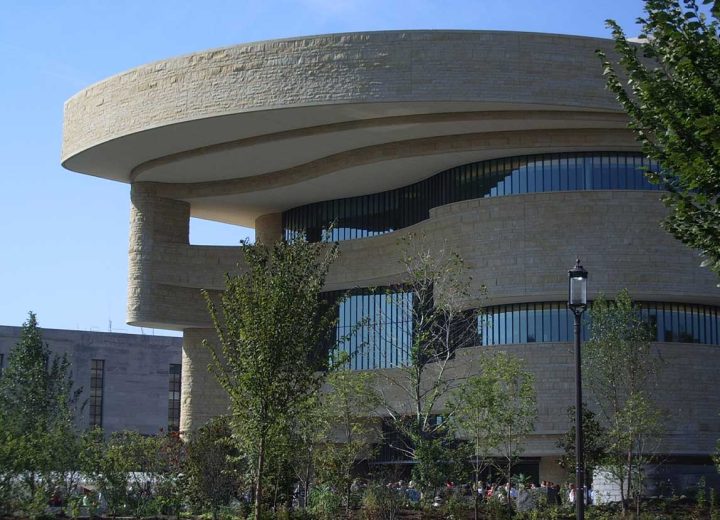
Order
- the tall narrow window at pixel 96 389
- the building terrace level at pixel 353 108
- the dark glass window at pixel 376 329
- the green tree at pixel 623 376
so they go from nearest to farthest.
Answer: the green tree at pixel 623 376, the building terrace level at pixel 353 108, the dark glass window at pixel 376 329, the tall narrow window at pixel 96 389

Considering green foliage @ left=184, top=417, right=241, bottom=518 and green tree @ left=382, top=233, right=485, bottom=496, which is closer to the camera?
green tree @ left=382, top=233, right=485, bottom=496

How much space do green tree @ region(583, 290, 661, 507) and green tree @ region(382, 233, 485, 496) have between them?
12.6 ft

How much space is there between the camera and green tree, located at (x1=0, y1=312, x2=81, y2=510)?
3400cm

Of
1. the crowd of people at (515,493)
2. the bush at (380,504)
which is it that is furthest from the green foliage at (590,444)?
the bush at (380,504)

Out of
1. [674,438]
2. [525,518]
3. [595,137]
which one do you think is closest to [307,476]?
[525,518]

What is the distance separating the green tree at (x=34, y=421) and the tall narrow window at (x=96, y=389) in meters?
24.0

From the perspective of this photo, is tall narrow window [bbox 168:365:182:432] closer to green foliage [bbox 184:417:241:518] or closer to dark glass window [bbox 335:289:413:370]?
dark glass window [bbox 335:289:413:370]

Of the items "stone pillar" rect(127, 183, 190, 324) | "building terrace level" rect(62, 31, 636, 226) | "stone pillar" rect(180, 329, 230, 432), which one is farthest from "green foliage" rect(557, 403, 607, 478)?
"stone pillar" rect(127, 183, 190, 324)

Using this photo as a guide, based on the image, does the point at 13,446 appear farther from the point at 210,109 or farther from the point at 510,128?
the point at 510,128

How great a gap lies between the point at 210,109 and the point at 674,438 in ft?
62.7

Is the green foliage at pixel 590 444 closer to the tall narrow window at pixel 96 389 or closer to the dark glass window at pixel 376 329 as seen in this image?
the dark glass window at pixel 376 329

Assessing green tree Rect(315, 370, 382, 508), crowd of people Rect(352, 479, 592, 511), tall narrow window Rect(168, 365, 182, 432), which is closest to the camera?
green tree Rect(315, 370, 382, 508)

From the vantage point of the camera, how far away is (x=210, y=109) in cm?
4050

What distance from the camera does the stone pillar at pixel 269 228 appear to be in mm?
52969
